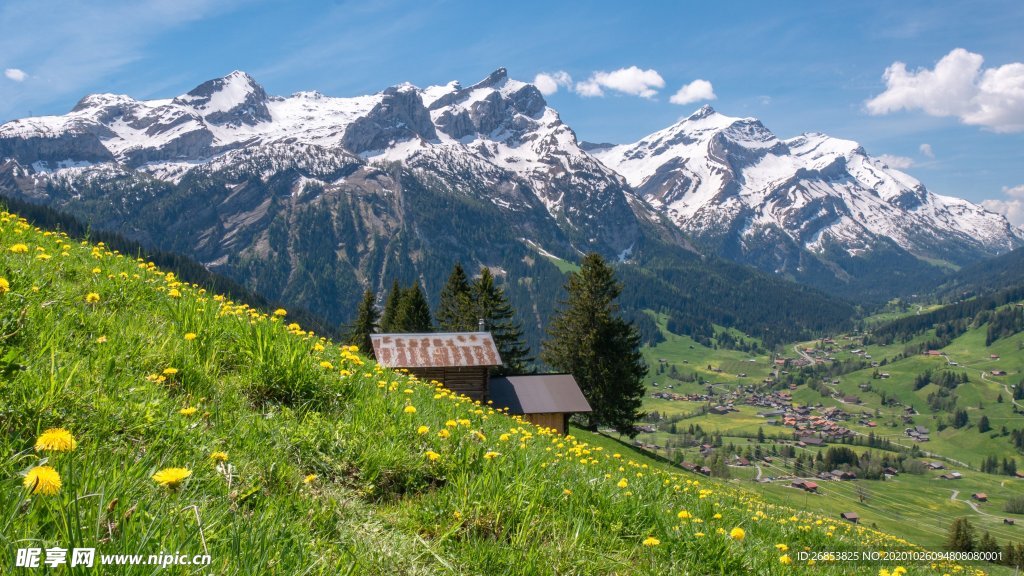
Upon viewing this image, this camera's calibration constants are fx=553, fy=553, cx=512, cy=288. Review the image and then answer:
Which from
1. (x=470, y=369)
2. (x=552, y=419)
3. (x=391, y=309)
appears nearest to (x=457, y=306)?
(x=391, y=309)

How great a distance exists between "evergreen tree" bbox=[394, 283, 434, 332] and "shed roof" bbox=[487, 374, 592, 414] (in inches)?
974

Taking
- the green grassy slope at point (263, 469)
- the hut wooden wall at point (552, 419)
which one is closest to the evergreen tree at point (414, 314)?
the hut wooden wall at point (552, 419)

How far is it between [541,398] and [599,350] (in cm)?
1454

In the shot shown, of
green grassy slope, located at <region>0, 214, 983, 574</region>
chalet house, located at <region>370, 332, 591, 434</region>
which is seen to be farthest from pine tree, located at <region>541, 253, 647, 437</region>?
green grassy slope, located at <region>0, 214, 983, 574</region>

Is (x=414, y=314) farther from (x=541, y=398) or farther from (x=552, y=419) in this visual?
(x=552, y=419)

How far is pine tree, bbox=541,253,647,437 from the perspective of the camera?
174 feet

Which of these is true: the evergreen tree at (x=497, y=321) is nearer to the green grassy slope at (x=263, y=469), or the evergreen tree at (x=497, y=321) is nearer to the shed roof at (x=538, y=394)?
the shed roof at (x=538, y=394)

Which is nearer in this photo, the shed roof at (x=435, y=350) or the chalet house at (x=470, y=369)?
the shed roof at (x=435, y=350)

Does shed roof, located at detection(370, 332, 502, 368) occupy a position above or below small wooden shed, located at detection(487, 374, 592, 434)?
above

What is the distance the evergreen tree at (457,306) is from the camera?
63.8 m

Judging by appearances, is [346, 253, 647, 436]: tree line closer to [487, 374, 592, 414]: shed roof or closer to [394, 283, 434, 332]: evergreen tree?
[394, 283, 434, 332]: evergreen tree

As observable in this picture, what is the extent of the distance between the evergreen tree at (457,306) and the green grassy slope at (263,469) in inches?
2228

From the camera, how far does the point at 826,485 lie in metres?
170

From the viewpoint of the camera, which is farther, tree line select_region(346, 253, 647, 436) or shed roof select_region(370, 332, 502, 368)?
tree line select_region(346, 253, 647, 436)
